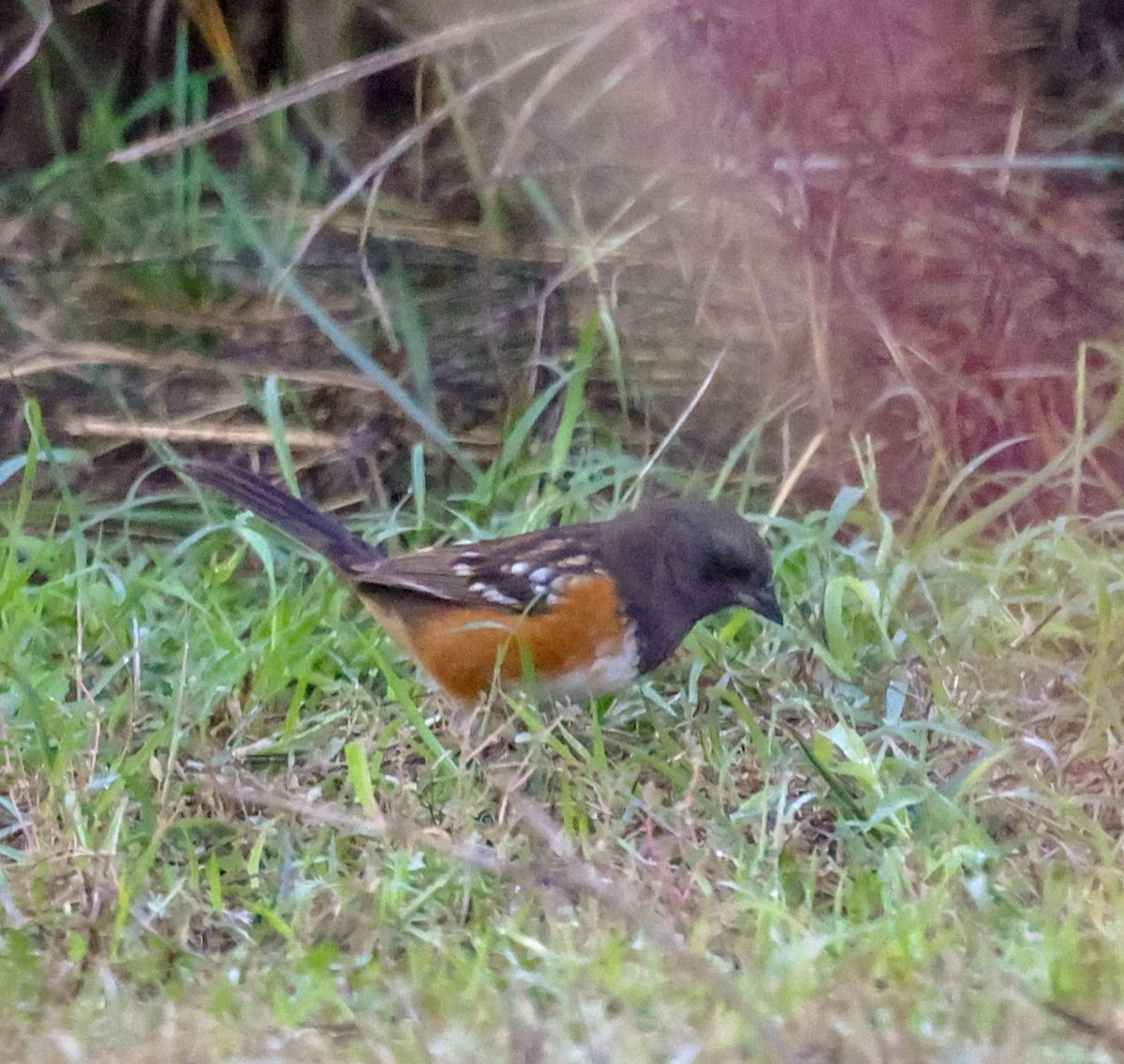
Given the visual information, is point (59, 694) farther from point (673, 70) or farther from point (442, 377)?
point (673, 70)

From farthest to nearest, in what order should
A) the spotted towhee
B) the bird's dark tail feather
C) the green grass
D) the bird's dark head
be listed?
the bird's dark tail feather
the bird's dark head
the spotted towhee
the green grass

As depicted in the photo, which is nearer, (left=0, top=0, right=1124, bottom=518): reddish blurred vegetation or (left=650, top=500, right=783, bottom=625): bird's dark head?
(left=650, top=500, right=783, bottom=625): bird's dark head

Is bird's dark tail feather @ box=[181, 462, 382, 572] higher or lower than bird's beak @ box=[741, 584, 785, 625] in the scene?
higher

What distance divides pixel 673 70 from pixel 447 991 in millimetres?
3152

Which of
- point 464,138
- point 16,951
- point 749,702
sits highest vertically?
point 464,138

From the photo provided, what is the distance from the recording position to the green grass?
240 centimetres

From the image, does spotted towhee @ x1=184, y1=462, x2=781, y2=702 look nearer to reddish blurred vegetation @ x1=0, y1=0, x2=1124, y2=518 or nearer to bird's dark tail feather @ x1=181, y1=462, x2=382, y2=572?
bird's dark tail feather @ x1=181, y1=462, x2=382, y2=572

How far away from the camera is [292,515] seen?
4.03m

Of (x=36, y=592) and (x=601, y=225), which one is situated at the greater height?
(x=601, y=225)

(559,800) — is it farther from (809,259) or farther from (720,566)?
(809,259)

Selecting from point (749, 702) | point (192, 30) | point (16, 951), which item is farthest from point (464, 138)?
point (16, 951)

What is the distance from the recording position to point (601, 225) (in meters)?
5.24

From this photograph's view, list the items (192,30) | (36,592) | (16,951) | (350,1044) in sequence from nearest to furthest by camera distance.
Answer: (350,1044), (16,951), (36,592), (192,30)

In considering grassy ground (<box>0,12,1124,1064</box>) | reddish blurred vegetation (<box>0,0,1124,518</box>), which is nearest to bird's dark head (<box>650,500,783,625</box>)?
grassy ground (<box>0,12,1124,1064</box>)
